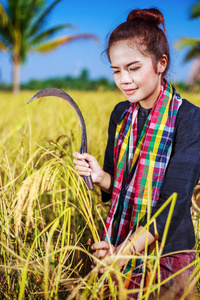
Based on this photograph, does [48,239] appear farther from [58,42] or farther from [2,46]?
[2,46]

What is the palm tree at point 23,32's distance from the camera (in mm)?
11492

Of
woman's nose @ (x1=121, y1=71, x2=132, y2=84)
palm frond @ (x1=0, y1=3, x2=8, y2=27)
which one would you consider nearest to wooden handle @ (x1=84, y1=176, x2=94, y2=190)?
woman's nose @ (x1=121, y1=71, x2=132, y2=84)

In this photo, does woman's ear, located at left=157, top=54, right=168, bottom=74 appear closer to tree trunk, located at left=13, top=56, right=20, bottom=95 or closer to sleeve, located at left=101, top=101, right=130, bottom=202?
sleeve, located at left=101, top=101, right=130, bottom=202

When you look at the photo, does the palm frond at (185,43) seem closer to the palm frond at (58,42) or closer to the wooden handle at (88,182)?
the palm frond at (58,42)

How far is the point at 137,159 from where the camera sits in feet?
3.14

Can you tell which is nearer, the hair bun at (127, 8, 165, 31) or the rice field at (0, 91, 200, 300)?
the rice field at (0, 91, 200, 300)

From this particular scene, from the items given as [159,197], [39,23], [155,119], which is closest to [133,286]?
[159,197]

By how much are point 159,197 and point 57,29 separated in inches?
512

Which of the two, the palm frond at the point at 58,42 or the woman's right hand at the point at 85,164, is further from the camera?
the palm frond at the point at 58,42

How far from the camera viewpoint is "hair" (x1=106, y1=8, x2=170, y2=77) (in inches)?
33.7

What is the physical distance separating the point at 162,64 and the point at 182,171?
0.35 m

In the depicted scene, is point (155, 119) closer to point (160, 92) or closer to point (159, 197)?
point (160, 92)

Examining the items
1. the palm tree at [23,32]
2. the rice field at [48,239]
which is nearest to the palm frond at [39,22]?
the palm tree at [23,32]

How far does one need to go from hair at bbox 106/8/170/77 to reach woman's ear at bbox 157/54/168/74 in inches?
0.4
